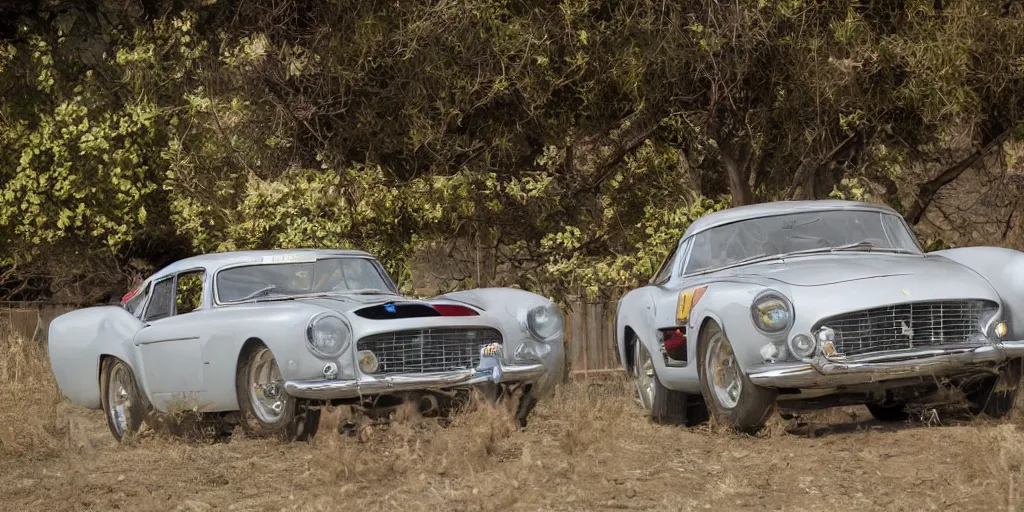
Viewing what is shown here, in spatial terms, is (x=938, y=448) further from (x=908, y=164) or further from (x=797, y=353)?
(x=908, y=164)

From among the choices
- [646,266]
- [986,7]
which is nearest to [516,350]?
[646,266]

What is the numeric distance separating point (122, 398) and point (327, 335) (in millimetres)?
2834

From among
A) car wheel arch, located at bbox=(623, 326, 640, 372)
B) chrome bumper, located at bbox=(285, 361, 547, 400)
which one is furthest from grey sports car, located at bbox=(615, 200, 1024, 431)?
chrome bumper, located at bbox=(285, 361, 547, 400)

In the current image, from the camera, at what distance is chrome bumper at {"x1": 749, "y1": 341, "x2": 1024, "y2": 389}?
7.71 m

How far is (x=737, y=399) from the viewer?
837cm

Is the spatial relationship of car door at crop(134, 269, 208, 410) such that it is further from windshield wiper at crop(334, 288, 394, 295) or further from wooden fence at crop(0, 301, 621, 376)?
wooden fence at crop(0, 301, 621, 376)

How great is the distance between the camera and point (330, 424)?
8.49 m

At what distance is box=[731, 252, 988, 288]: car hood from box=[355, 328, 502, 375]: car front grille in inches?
67.6

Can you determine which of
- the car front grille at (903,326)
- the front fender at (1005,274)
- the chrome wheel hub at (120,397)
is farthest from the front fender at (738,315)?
the chrome wheel hub at (120,397)

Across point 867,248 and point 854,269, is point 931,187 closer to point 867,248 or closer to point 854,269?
point 867,248

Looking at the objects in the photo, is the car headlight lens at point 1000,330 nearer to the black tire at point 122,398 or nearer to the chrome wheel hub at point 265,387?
the chrome wheel hub at point 265,387

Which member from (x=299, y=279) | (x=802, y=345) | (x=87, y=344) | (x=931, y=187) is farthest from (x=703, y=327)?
(x=931, y=187)

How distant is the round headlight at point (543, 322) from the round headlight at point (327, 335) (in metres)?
1.40

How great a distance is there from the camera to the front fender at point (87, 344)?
1058 centimetres
